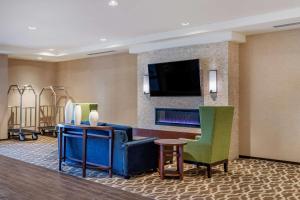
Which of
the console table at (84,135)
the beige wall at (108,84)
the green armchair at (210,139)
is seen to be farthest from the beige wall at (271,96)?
the beige wall at (108,84)

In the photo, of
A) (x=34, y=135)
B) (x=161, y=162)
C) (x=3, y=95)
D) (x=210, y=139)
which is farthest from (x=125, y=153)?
(x=3, y=95)

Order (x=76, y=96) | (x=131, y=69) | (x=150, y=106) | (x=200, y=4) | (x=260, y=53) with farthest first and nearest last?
(x=76, y=96) < (x=131, y=69) < (x=150, y=106) < (x=260, y=53) < (x=200, y=4)

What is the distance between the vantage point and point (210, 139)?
5.88 meters

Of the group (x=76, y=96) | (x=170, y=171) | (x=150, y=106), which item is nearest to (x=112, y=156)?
(x=170, y=171)

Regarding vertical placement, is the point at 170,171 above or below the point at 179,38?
below

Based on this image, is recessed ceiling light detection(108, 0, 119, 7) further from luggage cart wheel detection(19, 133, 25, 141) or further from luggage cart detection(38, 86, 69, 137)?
luggage cart detection(38, 86, 69, 137)

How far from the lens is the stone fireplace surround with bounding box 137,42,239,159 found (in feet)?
24.4

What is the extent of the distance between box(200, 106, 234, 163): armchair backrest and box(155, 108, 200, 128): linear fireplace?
6.28 ft

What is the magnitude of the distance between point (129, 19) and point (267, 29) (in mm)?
2965

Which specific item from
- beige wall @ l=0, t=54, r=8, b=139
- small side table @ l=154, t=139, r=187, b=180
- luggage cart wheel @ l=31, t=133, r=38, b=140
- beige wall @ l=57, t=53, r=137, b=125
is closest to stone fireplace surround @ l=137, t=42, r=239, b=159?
beige wall @ l=57, t=53, r=137, b=125

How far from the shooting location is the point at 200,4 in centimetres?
571

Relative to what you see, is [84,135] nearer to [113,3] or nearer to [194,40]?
[113,3]

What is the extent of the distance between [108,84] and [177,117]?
3.57 metres

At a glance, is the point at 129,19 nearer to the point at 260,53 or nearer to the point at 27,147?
the point at 260,53
